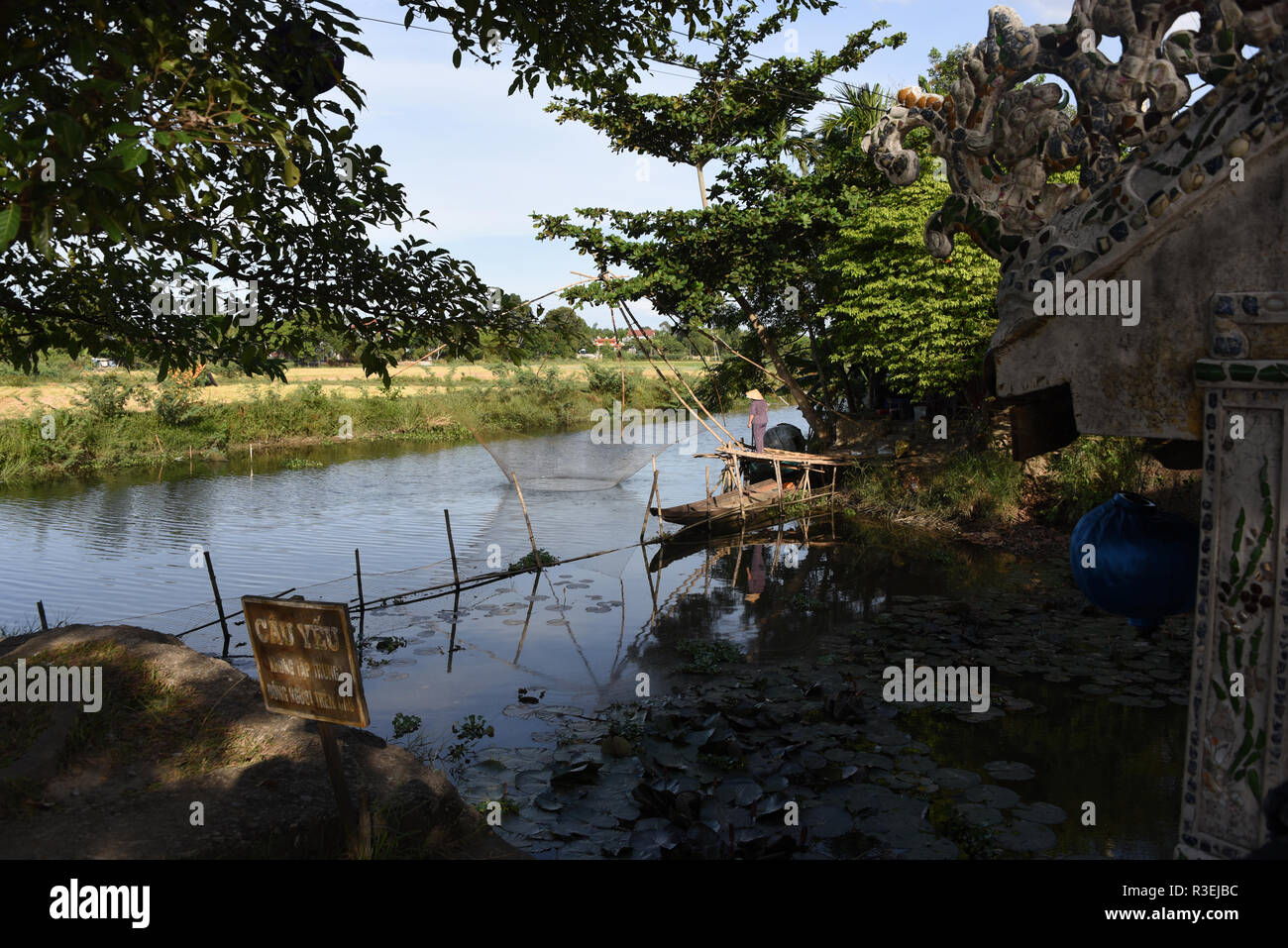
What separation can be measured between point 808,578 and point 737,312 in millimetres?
12571

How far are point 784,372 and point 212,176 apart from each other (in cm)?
1969

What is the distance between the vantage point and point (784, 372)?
24766 millimetres

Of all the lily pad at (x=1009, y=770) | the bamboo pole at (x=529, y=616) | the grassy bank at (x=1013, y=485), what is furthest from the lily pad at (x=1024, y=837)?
the grassy bank at (x=1013, y=485)

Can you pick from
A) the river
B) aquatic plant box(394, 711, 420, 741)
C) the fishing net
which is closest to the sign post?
the river

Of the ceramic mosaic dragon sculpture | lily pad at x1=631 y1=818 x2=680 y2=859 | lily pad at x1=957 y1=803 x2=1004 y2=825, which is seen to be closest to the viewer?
the ceramic mosaic dragon sculpture

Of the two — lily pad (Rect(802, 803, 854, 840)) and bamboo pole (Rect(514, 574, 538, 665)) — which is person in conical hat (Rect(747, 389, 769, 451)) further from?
lily pad (Rect(802, 803, 854, 840))

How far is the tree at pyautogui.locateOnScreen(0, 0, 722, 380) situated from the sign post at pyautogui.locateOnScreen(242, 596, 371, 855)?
1.77m

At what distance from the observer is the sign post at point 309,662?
4.14 metres

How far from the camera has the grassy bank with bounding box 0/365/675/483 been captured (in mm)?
26156

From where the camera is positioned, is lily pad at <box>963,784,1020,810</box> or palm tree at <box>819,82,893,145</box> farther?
palm tree at <box>819,82,893,145</box>

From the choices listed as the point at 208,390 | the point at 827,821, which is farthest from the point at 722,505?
the point at 208,390

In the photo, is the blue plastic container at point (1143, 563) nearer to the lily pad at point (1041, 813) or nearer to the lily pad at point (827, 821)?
the lily pad at point (827, 821)
